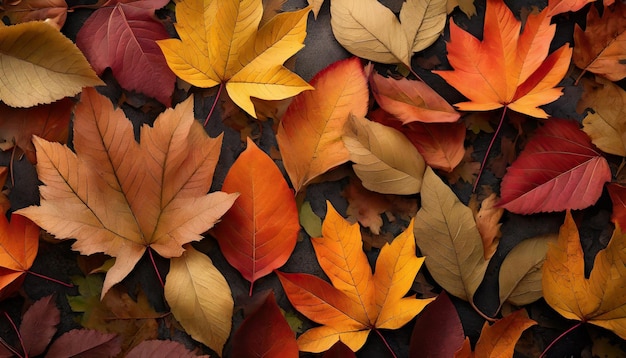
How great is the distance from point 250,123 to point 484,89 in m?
0.21

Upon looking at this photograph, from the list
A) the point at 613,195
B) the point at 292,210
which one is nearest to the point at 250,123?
the point at 292,210

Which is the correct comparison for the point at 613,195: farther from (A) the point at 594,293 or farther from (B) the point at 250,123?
(B) the point at 250,123

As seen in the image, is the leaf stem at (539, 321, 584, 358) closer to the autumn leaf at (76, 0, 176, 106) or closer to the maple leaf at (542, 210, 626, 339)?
the maple leaf at (542, 210, 626, 339)

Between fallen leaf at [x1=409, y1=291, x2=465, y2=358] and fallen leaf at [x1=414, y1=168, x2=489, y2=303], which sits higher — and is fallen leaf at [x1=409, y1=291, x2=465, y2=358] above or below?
below

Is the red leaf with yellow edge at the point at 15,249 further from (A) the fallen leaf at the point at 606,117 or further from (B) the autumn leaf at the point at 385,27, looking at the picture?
(A) the fallen leaf at the point at 606,117

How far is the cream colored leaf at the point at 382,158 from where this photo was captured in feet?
1.73

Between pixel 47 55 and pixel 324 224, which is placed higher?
pixel 47 55

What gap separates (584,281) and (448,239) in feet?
0.39

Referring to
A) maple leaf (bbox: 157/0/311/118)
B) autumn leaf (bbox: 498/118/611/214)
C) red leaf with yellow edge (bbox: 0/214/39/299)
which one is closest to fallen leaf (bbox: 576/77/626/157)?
autumn leaf (bbox: 498/118/611/214)

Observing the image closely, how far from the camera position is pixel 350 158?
529 mm

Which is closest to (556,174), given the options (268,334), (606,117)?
(606,117)

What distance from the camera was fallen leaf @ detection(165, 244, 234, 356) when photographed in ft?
1.68

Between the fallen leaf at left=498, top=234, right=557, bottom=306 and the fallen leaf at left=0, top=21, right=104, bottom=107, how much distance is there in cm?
39

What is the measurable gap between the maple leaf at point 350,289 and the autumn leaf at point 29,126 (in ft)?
0.76
